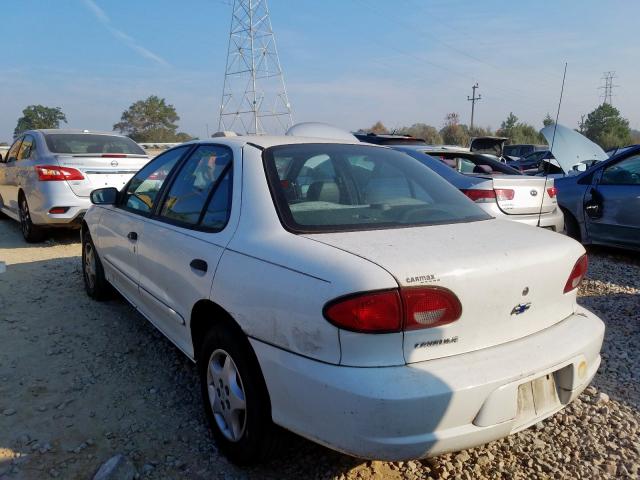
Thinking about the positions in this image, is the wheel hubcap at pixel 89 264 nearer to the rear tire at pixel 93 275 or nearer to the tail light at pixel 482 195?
the rear tire at pixel 93 275

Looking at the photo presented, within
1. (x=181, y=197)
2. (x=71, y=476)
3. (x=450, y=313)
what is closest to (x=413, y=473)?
(x=450, y=313)

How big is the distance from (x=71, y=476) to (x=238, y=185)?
152 centimetres

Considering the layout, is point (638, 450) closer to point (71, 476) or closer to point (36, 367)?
point (71, 476)

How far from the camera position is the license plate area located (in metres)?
1.92

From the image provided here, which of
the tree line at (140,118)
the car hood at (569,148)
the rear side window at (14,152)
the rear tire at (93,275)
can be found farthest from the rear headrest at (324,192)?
the tree line at (140,118)

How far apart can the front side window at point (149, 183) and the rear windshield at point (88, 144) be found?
3.51 m

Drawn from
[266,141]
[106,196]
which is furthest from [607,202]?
[106,196]

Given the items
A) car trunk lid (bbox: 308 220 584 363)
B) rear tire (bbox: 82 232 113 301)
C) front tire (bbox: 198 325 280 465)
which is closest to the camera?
car trunk lid (bbox: 308 220 584 363)

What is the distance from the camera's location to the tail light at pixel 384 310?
5.65 ft

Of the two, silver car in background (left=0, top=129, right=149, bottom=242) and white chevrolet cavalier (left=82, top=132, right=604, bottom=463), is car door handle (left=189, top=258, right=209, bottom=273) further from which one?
silver car in background (left=0, top=129, right=149, bottom=242)

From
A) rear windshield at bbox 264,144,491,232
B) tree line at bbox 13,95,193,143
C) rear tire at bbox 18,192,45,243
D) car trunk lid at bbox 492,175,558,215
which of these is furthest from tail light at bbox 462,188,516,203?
tree line at bbox 13,95,193,143

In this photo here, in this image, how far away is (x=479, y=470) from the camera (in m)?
2.33

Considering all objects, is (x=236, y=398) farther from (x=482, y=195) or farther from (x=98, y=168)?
(x=98, y=168)

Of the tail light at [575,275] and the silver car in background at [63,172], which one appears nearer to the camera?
the tail light at [575,275]
